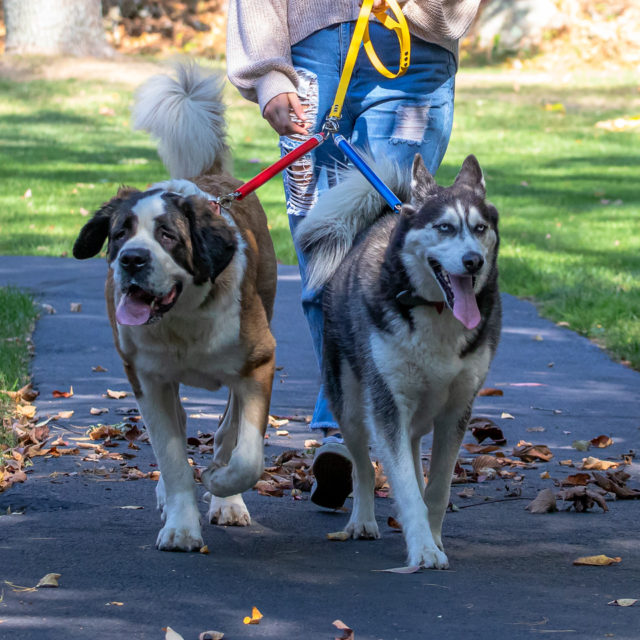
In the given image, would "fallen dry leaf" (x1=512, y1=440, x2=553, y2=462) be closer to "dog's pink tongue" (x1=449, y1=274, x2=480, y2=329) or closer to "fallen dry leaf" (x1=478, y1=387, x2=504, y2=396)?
"fallen dry leaf" (x1=478, y1=387, x2=504, y2=396)

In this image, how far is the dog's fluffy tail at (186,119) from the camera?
18.1 ft

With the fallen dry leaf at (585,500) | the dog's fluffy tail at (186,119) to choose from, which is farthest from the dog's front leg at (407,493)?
the dog's fluffy tail at (186,119)

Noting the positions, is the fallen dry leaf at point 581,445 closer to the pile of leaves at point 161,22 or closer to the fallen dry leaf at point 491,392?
the fallen dry leaf at point 491,392

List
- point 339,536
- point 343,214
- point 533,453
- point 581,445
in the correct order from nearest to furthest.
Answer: point 339,536, point 343,214, point 533,453, point 581,445

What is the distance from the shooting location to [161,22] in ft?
95.9

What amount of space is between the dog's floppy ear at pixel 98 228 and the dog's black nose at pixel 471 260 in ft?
4.38

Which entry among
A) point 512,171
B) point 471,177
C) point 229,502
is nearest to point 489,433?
point 229,502

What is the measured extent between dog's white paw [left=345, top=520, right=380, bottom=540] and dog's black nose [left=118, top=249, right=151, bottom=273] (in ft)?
4.28

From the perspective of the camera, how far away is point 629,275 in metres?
10.4

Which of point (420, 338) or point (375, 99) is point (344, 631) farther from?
point (375, 99)

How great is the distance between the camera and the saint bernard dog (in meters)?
4.25

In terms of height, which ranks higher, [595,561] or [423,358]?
[423,358]

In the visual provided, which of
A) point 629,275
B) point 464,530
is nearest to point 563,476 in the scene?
point 464,530

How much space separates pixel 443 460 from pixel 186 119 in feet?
6.73
